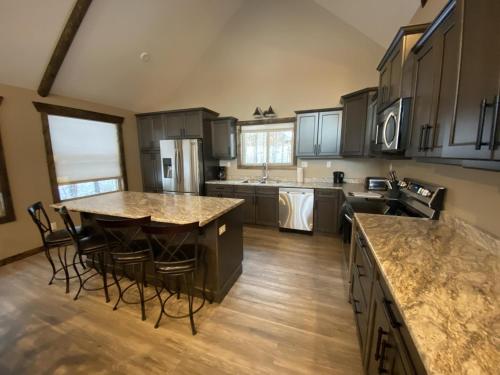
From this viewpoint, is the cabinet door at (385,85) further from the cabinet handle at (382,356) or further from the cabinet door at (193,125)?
the cabinet door at (193,125)

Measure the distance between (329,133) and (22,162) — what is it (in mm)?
4906

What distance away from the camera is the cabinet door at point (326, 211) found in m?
3.60

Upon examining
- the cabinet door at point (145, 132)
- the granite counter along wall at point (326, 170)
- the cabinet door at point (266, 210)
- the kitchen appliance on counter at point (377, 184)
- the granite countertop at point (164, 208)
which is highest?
the cabinet door at point (145, 132)

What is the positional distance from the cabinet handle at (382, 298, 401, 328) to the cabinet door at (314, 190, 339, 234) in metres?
Result: 2.75

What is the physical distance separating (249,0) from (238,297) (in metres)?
5.00

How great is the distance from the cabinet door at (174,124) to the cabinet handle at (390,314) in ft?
14.5

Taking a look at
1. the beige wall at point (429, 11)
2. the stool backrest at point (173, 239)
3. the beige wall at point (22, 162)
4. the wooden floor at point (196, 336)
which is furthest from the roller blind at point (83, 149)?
the beige wall at point (429, 11)

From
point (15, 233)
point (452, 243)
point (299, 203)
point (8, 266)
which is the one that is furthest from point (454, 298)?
point (15, 233)

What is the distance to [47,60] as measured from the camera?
3049 mm

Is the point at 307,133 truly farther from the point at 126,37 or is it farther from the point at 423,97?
the point at 126,37

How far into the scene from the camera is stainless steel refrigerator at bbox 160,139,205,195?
4301 millimetres

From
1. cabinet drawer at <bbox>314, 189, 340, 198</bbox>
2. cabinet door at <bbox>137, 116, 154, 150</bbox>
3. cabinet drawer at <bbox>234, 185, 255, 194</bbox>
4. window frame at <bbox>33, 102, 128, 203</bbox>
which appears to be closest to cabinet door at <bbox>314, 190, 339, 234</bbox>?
cabinet drawer at <bbox>314, 189, 340, 198</bbox>

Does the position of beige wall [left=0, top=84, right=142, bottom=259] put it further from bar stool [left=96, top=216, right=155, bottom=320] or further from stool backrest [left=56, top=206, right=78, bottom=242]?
bar stool [left=96, top=216, right=155, bottom=320]

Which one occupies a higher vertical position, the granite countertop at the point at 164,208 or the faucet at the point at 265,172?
the faucet at the point at 265,172
